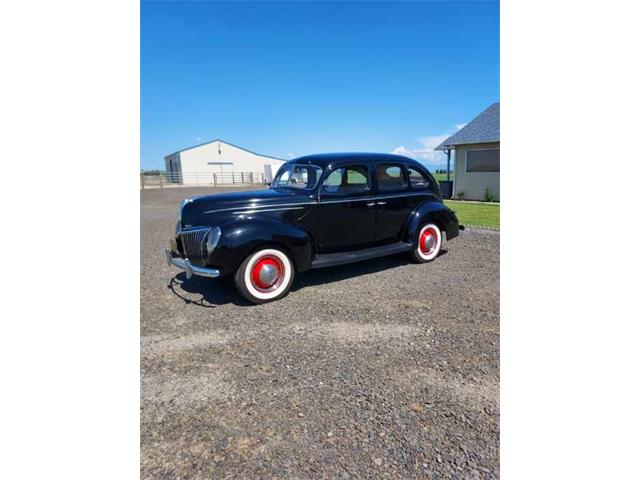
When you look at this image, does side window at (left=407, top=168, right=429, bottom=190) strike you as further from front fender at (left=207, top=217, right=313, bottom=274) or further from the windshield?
front fender at (left=207, top=217, right=313, bottom=274)

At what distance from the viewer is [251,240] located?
12.2ft

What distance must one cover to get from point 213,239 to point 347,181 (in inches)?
80.1

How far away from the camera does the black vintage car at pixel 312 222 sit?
12.3 feet

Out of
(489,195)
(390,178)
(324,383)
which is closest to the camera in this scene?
(324,383)

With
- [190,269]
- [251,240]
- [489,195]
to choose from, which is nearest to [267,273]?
[251,240]

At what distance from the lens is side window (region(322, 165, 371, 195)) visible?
4.50m

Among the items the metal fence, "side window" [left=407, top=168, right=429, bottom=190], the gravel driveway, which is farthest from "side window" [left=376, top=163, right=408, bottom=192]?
the metal fence

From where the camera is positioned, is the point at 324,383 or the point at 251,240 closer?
the point at 324,383

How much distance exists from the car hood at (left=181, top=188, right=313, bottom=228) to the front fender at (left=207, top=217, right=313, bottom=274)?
24 cm

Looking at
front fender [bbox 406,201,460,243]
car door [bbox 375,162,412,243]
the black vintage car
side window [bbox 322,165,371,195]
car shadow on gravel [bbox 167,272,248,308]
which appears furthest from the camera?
front fender [bbox 406,201,460,243]

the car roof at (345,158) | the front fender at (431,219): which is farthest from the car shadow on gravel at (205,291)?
the front fender at (431,219)

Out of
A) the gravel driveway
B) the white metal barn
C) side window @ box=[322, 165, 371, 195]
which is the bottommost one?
the gravel driveway

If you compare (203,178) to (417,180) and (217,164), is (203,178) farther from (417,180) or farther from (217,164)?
(417,180)

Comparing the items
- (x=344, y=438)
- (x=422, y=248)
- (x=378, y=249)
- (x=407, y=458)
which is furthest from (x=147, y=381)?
(x=422, y=248)
